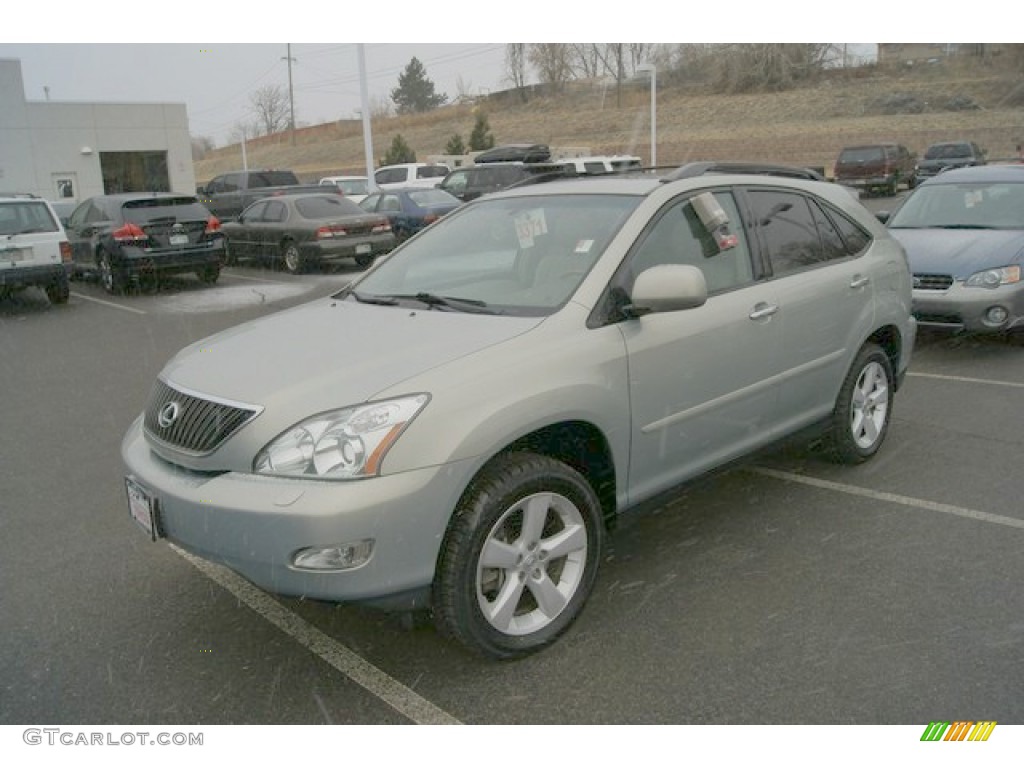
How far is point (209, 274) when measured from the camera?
15.3 m

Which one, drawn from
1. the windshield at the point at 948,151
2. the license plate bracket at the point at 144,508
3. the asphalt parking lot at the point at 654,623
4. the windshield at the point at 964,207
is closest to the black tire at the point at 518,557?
the asphalt parking lot at the point at 654,623

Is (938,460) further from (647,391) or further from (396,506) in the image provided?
(396,506)

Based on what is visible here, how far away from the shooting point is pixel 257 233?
57.2ft

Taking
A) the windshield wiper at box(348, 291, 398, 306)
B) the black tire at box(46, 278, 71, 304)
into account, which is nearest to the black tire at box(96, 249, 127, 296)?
the black tire at box(46, 278, 71, 304)

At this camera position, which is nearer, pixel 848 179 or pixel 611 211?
pixel 611 211

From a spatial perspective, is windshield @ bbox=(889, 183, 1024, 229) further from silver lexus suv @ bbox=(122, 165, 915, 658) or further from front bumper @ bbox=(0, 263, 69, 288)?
front bumper @ bbox=(0, 263, 69, 288)

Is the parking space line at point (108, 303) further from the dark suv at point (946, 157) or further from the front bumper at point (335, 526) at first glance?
the dark suv at point (946, 157)

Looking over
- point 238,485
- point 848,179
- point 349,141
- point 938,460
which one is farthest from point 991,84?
point 238,485

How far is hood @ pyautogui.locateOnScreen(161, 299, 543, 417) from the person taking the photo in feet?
9.97

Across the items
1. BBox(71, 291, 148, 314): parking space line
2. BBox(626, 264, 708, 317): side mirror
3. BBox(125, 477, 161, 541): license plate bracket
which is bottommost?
BBox(71, 291, 148, 314): parking space line

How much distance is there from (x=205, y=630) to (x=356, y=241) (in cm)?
1336

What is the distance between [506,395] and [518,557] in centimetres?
59

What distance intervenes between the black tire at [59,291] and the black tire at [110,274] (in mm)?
887

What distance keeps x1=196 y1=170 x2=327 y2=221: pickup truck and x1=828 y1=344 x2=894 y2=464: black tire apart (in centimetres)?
1998
